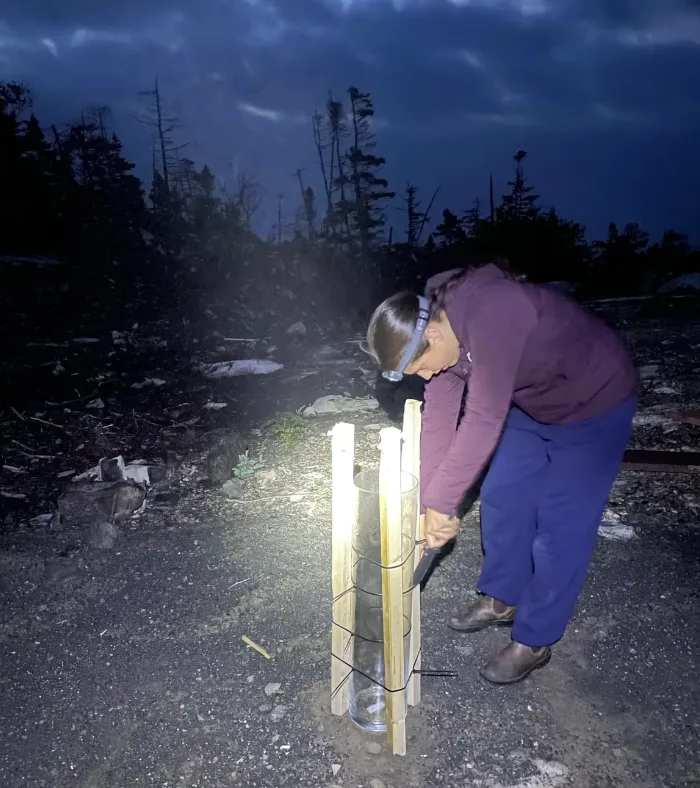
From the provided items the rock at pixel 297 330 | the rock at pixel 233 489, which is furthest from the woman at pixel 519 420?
the rock at pixel 297 330

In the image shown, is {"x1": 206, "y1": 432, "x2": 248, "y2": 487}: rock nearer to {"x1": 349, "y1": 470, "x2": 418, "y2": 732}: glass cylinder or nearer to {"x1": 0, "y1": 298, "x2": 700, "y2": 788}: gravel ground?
{"x1": 0, "y1": 298, "x2": 700, "y2": 788}: gravel ground

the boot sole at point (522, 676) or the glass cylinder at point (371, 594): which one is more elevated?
the glass cylinder at point (371, 594)

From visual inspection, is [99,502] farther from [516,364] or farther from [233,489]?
[516,364]

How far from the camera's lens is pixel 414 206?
26250mm

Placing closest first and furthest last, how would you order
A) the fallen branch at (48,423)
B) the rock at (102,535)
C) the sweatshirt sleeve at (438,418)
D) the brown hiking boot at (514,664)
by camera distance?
1. the sweatshirt sleeve at (438,418)
2. the brown hiking boot at (514,664)
3. the rock at (102,535)
4. the fallen branch at (48,423)

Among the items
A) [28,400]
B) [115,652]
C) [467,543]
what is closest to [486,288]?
[467,543]

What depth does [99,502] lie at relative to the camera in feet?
14.3

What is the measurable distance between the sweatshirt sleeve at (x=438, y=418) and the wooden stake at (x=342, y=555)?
1.64 ft

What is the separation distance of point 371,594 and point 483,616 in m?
Answer: 1.07

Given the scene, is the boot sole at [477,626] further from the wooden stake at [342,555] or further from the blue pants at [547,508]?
the wooden stake at [342,555]

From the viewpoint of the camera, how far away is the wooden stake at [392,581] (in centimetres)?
180

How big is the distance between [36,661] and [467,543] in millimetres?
2620

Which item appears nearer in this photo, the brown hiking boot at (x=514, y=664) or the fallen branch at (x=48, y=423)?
the brown hiking boot at (x=514, y=664)

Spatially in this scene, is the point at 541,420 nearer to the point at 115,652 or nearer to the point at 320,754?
the point at 320,754
